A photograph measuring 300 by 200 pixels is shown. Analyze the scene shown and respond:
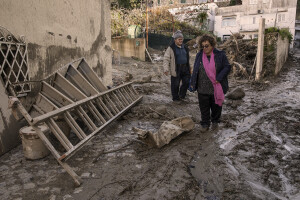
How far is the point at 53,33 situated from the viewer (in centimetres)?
451

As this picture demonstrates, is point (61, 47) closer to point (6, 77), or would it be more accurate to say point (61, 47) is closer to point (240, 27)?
point (6, 77)

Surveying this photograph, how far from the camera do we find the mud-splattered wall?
11.4 feet

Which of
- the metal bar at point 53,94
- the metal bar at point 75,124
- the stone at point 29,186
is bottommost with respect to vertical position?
the stone at point 29,186

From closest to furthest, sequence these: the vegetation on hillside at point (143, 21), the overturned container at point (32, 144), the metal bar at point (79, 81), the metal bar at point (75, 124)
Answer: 1. the overturned container at point (32, 144)
2. the metal bar at point (75, 124)
3. the metal bar at point (79, 81)
4. the vegetation on hillside at point (143, 21)

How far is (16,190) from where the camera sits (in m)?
2.52

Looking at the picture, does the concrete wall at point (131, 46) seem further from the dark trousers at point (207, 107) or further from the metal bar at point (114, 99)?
the dark trousers at point (207, 107)

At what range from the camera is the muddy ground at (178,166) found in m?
2.45

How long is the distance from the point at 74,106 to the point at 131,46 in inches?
482

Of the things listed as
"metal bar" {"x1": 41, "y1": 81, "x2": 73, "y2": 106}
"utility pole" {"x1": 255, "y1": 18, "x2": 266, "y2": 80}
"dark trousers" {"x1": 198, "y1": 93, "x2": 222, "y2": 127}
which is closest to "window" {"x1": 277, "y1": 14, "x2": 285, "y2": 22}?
"utility pole" {"x1": 255, "y1": 18, "x2": 266, "y2": 80}

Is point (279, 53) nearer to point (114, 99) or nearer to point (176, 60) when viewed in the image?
point (176, 60)

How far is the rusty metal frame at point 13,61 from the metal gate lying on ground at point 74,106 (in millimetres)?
339

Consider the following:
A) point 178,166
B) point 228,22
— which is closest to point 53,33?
point 178,166

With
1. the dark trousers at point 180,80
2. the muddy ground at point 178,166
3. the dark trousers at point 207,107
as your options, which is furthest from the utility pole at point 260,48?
the dark trousers at point 207,107

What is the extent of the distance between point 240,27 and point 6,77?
31555 millimetres
